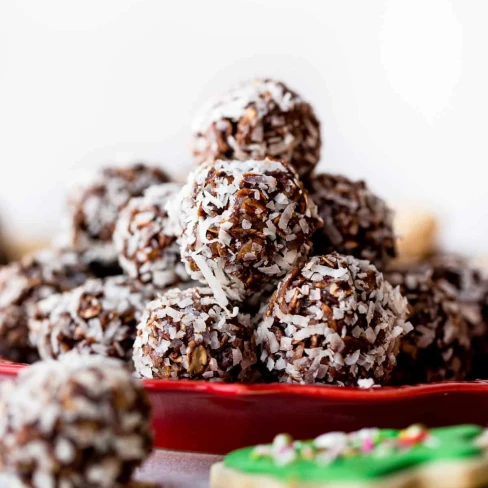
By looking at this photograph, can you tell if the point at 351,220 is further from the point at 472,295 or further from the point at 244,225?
the point at 472,295

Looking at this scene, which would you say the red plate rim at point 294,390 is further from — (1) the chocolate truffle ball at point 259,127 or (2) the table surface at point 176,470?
(1) the chocolate truffle ball at point 259,127

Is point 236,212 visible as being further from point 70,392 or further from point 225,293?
point 70,392

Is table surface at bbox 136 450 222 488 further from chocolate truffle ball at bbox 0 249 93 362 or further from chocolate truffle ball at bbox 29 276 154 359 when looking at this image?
chocolate truffle ball at bbox 0 249 93 362

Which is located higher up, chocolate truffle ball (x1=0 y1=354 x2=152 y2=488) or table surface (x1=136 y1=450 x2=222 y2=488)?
chocolate truffle ball (x1=0 y1=354 x2=152 y2=488)

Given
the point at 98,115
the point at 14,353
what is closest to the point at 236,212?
the point at 14,353

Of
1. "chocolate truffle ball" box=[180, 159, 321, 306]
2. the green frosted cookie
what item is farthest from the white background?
the green frosted cookie

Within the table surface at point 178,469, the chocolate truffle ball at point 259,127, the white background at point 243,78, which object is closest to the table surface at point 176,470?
the table surface at point 178,469

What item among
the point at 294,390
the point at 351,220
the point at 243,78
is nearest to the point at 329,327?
the point at 294,390
